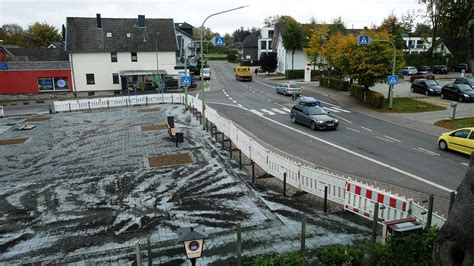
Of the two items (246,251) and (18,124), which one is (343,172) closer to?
(246,251)

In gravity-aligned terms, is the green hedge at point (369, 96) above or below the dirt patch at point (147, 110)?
above

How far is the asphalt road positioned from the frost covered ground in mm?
4712

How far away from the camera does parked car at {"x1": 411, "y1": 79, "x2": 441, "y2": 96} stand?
3769 centimetres

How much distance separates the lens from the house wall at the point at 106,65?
47094 mm

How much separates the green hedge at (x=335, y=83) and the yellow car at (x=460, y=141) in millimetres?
26394

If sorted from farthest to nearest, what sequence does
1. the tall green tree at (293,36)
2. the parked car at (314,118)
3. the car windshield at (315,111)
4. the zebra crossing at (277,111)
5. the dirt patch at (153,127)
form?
the tall green tree at (293,36)
the zebra crossing at (277,111)
the car windshield at (315,111)
the dirt patch at (153,127)
the parked car at (314,118)

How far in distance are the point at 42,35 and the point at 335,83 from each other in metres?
79.5

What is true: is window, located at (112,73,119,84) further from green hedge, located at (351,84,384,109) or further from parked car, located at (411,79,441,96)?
parked car, located at (411,79,441,96)

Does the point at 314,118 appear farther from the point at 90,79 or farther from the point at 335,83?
the point at 90,79

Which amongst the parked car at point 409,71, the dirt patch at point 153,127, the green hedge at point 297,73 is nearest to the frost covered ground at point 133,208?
the dirt patch at point 153,127

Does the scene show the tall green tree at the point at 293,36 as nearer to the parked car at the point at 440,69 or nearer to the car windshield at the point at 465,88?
the parked car at the point at 440,69

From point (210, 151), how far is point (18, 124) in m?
18.7

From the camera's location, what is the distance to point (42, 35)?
306 feet

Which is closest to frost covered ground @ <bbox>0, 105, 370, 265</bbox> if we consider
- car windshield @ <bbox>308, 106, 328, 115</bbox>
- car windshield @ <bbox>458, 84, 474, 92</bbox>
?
car windshield @ <bbox>308, 106, 328, 115</bbox>
